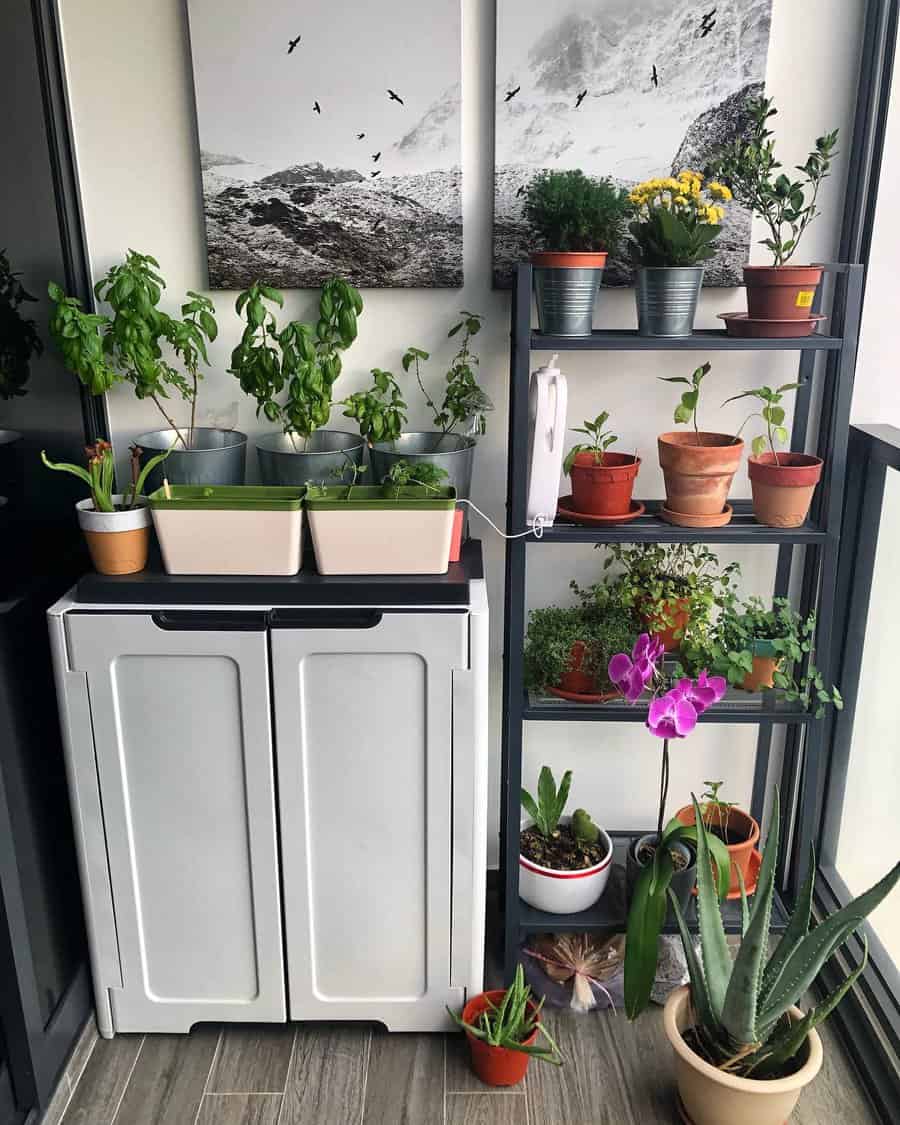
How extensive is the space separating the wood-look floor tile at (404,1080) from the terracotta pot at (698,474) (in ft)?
4.04

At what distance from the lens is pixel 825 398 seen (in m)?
2.17

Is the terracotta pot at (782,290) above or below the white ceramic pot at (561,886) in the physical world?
above

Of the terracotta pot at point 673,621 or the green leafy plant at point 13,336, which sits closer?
the green leafy plant at point 13,336

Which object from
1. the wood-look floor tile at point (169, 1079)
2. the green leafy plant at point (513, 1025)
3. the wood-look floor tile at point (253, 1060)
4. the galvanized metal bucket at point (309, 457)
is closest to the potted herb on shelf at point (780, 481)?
the galvanized metal bucket at point (309, 457)

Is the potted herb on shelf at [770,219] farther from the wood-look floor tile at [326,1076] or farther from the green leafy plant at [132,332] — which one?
the wood-look floor tile at [326,1076]

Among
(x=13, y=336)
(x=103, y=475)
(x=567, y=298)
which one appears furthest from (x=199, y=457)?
(x=567, y=298)

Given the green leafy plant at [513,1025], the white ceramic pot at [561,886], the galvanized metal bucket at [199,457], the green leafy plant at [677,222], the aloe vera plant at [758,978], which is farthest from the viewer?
the white ceramic pot at [561,886]

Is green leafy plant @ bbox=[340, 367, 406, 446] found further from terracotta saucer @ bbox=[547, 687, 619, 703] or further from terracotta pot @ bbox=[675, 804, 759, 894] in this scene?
terracotta pot @ bbox=[675, 804, 759, 894]

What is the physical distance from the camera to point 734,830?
2.34 metres

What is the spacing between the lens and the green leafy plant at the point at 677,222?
1.83 metres

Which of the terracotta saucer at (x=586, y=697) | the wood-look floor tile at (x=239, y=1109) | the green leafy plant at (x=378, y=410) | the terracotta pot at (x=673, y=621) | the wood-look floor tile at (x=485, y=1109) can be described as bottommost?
the wood-look floor tile at (x=485, y=1109)

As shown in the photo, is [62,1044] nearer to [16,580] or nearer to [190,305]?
[16,580]

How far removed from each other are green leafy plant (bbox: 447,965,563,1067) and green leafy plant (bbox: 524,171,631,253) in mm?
1466

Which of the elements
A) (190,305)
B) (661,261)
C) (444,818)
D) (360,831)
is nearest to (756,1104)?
(444,818)
